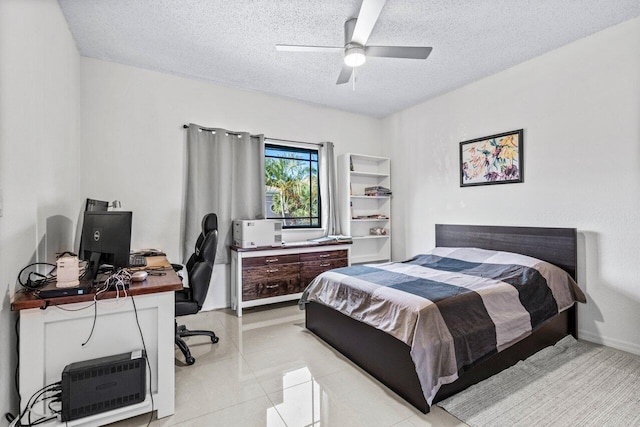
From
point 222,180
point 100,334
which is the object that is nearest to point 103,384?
point 100,334

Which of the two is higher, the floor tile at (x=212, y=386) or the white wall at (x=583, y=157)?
the white wall at (x=583, y=157)

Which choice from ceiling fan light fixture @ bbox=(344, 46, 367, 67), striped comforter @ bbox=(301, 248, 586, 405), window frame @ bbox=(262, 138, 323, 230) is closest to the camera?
striped comforter @ bbox=(301, 248, 586, 405)

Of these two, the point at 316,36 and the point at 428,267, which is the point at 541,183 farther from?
the point at 316,36

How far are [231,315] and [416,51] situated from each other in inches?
131

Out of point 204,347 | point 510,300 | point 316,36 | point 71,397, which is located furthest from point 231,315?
point 316,36

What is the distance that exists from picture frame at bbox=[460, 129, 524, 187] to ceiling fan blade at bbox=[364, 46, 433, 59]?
5.41ft

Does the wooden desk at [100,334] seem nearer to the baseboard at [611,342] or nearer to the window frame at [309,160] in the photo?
the window frame at [309,160]

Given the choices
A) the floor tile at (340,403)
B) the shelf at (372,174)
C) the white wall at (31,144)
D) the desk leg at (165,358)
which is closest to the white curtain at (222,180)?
the white wall at (31,144)

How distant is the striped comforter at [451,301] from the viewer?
5.97 ft

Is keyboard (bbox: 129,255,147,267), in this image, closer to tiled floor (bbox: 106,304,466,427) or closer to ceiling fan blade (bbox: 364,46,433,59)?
tiled floor (bbox: 106,304,466,427)

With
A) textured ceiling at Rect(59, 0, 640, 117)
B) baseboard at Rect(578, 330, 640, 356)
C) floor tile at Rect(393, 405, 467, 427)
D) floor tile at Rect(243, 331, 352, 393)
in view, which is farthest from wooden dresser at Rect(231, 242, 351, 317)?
baseboard at Rect(578, 330, 640, 356)

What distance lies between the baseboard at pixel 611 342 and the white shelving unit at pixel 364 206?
2504mm

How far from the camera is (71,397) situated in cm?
152

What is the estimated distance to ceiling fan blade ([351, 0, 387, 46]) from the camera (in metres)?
1.94
